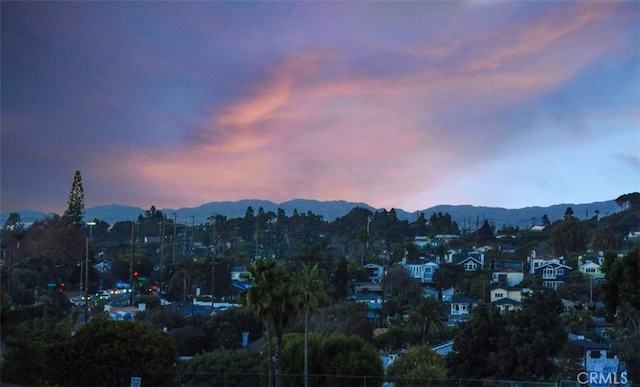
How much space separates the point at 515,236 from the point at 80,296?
180 feet

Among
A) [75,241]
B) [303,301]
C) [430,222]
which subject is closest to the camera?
[303,301]

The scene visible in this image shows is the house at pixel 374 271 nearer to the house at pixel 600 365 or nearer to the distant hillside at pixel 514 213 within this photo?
the distant hillside at pixel 514 213

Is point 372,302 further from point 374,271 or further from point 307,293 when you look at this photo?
point 307,293

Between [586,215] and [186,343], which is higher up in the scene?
[586,215]

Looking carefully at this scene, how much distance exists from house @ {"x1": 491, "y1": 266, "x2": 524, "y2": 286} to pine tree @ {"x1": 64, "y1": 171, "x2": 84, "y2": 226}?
35.4m

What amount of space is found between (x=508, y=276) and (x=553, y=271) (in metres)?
4.42

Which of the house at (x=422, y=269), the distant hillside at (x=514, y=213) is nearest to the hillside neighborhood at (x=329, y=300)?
the house at (x=422, y=269)

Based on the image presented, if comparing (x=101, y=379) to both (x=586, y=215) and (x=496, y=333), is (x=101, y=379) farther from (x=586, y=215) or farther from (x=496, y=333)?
(x=586, y=215)

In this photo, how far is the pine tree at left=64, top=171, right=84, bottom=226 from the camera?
58688 millimetres

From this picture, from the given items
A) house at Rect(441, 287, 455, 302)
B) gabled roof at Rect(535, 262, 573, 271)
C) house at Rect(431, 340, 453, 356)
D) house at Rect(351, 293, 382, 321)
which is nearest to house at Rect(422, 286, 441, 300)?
house at Rect(441, 287, 455, 302)

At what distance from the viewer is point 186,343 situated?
38.8 metres

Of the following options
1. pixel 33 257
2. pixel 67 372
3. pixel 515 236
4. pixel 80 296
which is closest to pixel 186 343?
pixel 67 372

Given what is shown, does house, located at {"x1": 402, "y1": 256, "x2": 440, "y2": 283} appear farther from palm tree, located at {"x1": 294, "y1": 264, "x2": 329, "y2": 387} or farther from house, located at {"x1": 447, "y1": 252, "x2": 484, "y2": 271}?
palm tree, located at {"x1": 294, "y1": 264, "x2": 329, "y2": 387}

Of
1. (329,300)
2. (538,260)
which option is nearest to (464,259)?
(538,260)
